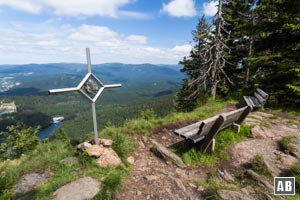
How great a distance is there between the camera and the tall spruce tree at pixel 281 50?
9164 mm

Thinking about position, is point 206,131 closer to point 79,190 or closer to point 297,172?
point 297,172

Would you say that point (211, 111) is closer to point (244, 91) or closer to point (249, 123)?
point (249, 123)

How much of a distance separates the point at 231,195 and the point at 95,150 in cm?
285

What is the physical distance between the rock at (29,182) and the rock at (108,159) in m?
1.03

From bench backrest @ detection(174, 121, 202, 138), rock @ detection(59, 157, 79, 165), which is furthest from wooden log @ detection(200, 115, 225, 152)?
rock @ detection(59, 157, 79, 165)

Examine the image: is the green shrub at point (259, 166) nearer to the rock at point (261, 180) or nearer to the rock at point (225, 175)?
the rock at point (261, 180)

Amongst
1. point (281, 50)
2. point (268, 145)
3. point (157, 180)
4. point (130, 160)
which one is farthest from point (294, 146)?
point (281, 50)

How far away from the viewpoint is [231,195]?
11.6 feet

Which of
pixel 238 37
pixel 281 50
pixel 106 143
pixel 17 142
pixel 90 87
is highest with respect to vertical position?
pixel 238 37

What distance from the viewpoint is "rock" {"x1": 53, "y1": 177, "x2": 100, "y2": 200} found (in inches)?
135

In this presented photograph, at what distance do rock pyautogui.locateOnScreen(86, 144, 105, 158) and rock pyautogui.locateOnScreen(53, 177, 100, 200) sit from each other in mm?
700

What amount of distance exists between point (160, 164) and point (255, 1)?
46.7 feet

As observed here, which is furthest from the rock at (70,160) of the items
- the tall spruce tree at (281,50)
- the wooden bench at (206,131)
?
the tall spruce tree at (281,50)

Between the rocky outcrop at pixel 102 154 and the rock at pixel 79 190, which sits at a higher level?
the rocky outcrop at pixel 102 154
